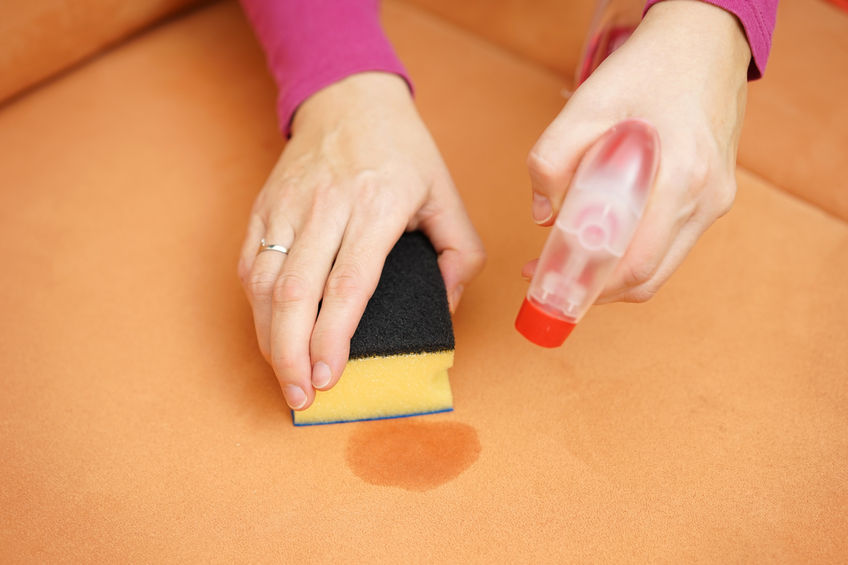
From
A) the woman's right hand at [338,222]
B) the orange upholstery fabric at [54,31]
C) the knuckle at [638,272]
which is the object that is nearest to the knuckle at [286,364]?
the woman's right hand at [338,222]

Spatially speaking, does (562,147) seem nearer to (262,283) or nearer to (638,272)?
(638,272)

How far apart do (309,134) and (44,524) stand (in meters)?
0.41

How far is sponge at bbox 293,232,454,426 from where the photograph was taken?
549mm

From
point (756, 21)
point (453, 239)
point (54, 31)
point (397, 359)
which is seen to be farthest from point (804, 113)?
point (54, 31)

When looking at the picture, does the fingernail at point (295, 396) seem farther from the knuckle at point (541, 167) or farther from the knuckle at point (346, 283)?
the knuckle at point (541, 167)

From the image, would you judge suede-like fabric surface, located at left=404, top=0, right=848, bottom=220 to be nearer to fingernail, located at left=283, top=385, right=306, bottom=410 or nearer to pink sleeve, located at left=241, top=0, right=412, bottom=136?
pink sleeve, located at left=241, top=0, right=412, bottom=136

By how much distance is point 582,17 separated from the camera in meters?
0.90

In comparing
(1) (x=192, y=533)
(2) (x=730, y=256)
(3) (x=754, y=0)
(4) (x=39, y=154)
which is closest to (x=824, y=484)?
(2) (x=730, y=256)

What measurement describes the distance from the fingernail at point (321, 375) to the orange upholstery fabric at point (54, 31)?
520 mm

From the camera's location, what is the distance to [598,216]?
430 mm

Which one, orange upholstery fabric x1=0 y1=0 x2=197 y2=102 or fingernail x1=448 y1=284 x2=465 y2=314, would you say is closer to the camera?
fingernail x1=448 y1=284 x2=465 y2=314

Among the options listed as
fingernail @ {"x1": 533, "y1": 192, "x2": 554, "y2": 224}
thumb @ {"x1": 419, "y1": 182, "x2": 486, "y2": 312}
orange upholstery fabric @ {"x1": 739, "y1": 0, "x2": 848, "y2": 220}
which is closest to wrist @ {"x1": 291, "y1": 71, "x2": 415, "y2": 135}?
thumb @ {"x1": 419, "y1": 182, "x2": 486, "y2": 312}

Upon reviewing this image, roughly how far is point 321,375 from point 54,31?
543 mm

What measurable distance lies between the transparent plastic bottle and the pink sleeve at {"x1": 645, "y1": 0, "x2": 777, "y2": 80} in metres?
0.16
